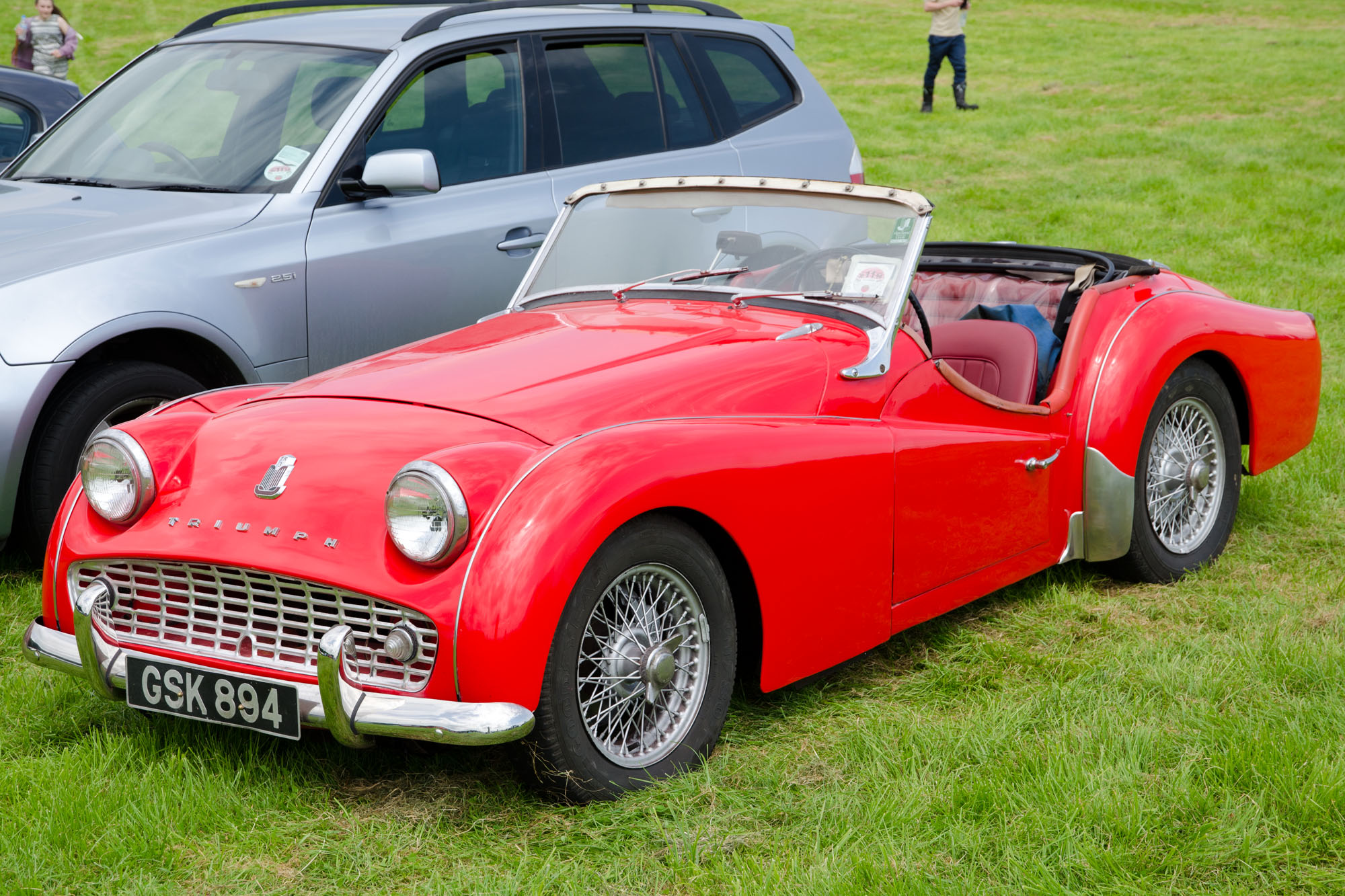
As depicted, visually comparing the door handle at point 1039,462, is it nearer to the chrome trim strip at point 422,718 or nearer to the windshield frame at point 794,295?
the windshield frame at point 794,295

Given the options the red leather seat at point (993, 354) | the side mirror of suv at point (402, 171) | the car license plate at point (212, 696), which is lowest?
the car license plate at point (212, 696)

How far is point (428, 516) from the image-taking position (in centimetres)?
291

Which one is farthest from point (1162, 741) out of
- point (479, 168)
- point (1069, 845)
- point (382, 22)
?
point (382, 22)

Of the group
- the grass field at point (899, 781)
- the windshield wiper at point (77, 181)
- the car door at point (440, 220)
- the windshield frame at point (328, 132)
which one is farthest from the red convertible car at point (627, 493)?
the windshield wiper at point (77, 181)

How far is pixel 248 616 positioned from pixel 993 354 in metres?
2.73

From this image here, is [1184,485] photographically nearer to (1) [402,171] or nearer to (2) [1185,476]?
(2) [1185,476]

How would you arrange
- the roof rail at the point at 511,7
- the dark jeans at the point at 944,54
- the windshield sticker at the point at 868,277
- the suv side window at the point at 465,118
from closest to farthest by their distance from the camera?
the windshield sticker at the point at 868,277 → the suv side window at the point at 465,118 → the roof rail at the point at 511,7 → the dark jeans at the point at 944,54

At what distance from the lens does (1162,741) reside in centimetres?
340

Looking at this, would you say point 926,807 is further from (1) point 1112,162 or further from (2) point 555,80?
(1) point 1112,162

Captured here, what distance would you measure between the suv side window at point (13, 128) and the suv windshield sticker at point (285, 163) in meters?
2.55

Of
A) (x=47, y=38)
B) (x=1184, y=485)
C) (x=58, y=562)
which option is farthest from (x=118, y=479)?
(x=47, y=38)

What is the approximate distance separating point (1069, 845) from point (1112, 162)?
503 inches

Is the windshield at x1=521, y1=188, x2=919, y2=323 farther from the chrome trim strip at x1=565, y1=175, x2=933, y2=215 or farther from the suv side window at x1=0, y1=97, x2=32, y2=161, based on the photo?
the suv side window at x1=0, y1=97, x2=32, y2=161

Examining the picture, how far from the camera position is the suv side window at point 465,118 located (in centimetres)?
538
